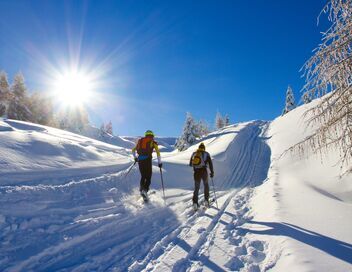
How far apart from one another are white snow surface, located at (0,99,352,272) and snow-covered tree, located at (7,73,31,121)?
111 feet

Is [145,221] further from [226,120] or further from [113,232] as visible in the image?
[226,120]

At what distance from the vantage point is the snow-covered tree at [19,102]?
134 feet

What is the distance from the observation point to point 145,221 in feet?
23.4

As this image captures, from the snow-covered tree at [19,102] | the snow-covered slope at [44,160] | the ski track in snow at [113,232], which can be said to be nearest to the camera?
the ski track in snow at [113,232]

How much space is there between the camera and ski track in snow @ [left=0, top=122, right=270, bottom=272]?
15.9ft

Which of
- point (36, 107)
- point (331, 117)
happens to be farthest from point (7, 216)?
point (36, 107)

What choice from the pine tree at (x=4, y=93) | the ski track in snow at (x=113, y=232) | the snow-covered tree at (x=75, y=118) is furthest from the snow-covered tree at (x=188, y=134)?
the ski track in snow at (x=113, y=232)

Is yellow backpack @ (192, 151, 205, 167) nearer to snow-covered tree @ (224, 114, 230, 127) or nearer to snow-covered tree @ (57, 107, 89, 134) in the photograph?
snow-covered tree @ (57, 107, 89, 134)

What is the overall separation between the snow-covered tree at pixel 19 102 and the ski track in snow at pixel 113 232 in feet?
125

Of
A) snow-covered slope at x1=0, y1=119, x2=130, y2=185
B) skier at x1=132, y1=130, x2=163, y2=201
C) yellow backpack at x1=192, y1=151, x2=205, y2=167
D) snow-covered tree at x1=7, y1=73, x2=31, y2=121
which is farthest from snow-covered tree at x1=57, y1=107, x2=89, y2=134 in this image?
yellow backpack at x1=192, y1=151, x2=205, y2=167

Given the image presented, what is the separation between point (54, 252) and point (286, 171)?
13428mm

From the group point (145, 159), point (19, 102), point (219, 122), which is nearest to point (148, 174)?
point (145, 159)

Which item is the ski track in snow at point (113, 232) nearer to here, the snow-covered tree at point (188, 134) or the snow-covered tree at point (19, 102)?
the snow-covered tree at point (19, 102)

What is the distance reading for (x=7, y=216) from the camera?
6102mm
